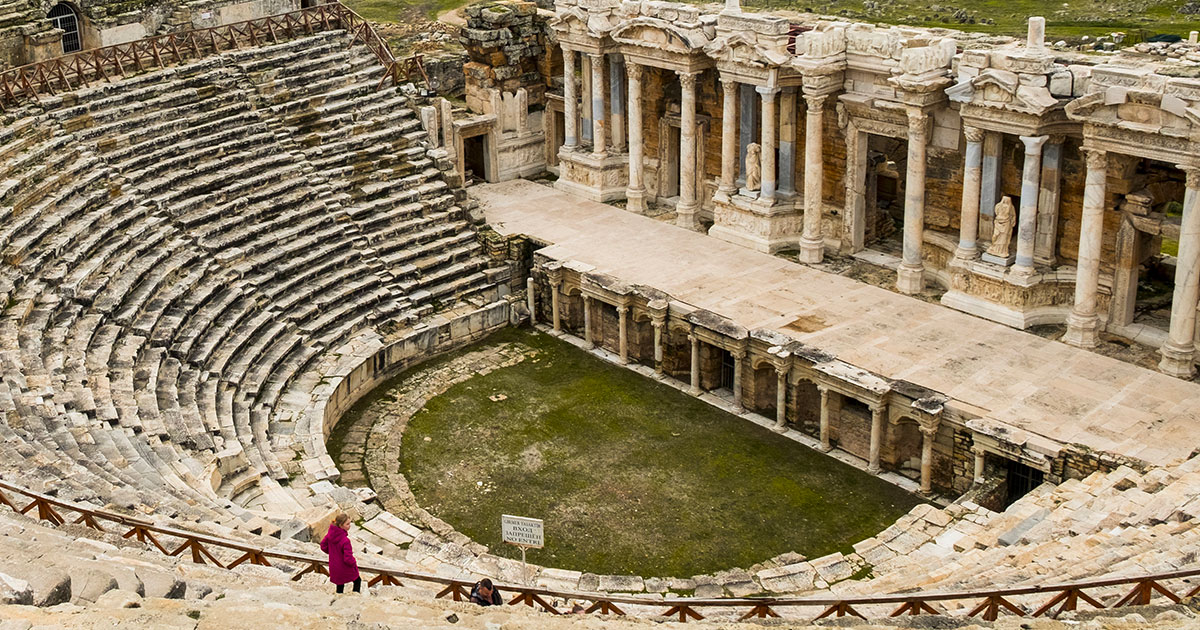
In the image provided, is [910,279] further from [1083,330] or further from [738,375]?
[738,375]

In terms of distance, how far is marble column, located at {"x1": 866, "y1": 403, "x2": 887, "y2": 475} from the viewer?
22.8m

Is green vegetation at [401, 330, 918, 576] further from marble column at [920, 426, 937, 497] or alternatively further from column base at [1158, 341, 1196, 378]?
column base at [1158, 341, 1196, 378]

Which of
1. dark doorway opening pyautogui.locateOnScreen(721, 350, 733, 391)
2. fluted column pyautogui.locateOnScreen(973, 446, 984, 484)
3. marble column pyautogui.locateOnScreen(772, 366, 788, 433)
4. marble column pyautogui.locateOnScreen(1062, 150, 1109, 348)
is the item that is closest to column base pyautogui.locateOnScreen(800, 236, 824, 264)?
dark doorway opening pyautogui.locateOnScreen(721, 350, 733, 391)

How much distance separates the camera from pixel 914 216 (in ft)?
86.9

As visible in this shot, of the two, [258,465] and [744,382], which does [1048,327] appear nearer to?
[744,382]

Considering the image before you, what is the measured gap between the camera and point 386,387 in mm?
26734

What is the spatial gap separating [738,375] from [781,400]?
3.47 ft

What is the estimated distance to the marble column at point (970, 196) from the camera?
2509 centimetres

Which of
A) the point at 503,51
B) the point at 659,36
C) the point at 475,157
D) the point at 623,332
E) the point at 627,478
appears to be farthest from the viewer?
the point at 475,157

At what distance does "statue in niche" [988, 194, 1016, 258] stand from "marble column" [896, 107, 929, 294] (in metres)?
1.50

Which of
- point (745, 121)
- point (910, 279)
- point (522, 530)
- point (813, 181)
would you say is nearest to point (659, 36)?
point (745, 121)

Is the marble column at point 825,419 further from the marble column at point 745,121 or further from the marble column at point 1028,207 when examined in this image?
the marble column at point 745,121

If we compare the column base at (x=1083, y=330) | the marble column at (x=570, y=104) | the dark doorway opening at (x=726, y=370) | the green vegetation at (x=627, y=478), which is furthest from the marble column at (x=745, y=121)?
the column base at (x=1083, y=330)

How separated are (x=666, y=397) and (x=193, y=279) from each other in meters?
8.80
